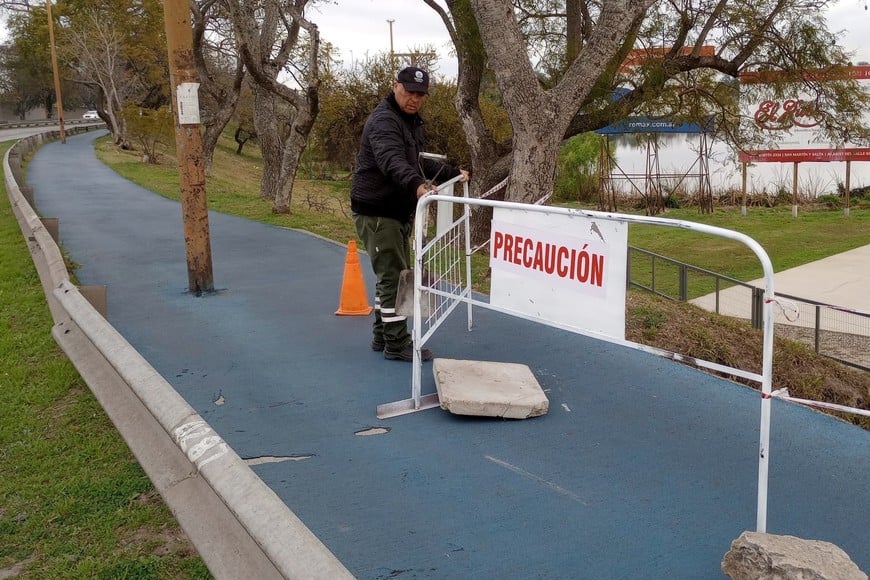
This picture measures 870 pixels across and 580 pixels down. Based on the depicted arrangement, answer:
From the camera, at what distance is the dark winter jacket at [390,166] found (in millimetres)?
5613

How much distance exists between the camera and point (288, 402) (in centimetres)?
541

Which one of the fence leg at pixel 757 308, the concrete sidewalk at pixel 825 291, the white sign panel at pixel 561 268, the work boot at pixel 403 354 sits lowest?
the concrete sidewalk at pixel 825 291

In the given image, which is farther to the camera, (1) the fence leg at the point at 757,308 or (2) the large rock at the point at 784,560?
(1) the fence leg at the point at 757,308

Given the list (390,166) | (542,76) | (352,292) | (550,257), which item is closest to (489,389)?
(550,257)

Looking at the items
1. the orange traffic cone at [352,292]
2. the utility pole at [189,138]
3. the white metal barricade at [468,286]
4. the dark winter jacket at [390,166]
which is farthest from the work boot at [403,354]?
the utility pole at [189,138]

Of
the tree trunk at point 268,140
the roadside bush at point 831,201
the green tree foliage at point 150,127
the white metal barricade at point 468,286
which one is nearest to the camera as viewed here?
the white metal barricade at point 468,286

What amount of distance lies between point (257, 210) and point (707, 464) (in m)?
13.8

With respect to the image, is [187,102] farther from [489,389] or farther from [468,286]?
[489,389]

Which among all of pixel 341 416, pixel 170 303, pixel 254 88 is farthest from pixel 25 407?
pixel 254 88

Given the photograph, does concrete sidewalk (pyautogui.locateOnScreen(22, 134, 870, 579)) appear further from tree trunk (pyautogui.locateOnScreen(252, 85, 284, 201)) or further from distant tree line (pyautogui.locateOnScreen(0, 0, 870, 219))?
tree trunk (pyautogui.locateOnScreen(252, 85, 284, 201))

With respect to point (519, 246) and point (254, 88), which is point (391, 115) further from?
point (254, 88)

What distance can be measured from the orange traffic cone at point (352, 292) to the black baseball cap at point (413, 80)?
2353 mm

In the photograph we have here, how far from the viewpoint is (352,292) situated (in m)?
7.80

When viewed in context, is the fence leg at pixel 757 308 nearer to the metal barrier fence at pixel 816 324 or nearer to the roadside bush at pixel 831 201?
the metal barrier fence at pixel 816 324
